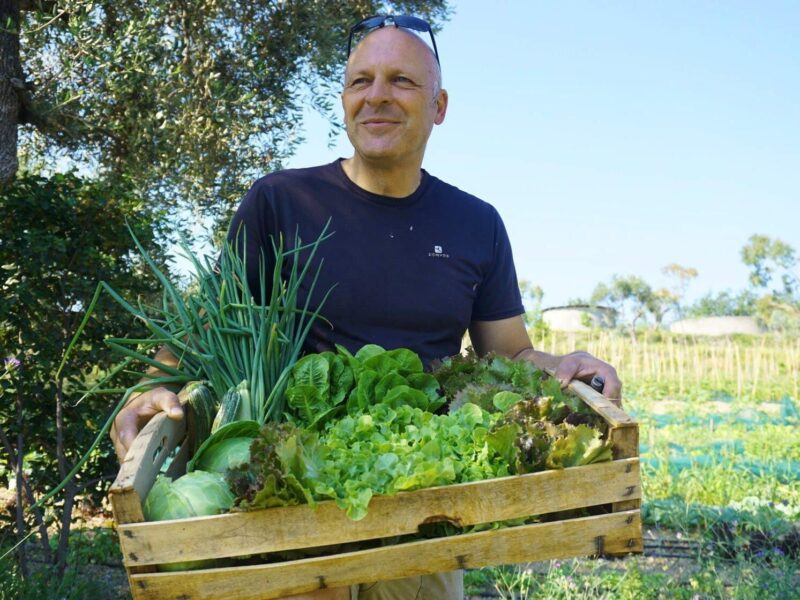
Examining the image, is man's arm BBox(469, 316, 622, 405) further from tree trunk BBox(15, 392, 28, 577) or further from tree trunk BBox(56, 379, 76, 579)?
tree trunk BBox(15, 392, 28, 577)

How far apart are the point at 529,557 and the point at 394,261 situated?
1.29m

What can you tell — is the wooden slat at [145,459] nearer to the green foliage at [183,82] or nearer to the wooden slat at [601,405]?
the wooden slat at [601,405]

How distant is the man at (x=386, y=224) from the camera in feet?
9.11

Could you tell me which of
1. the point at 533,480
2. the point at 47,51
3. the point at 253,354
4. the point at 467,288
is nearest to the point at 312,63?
the point at 47,51

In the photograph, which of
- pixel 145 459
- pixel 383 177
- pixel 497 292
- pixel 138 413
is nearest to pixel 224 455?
pixel 145 459

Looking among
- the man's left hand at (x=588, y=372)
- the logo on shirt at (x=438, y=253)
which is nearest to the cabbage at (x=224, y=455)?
the man's left hand at (x=588, y=372)

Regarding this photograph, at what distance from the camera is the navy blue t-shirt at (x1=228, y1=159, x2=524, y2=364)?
2.76 m

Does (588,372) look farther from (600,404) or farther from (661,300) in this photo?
(661,300)

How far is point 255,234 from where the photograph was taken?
2812 millimetres

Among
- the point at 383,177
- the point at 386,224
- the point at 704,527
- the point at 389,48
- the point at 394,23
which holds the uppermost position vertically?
the point at 394,23

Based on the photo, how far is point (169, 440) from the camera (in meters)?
2.02

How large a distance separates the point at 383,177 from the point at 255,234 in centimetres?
52

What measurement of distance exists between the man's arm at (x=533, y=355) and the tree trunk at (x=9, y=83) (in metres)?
3.88

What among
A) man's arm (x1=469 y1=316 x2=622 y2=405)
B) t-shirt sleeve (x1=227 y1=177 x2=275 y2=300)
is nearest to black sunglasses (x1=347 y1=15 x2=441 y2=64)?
t-shirt sleeve (x1=227 y1=177 x2=275 y2=300)
